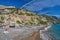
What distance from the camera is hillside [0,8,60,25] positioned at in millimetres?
11539

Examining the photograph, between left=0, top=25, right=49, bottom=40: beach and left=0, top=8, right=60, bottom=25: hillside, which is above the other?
left=0, top=8, right=60, bottom=25: hillside

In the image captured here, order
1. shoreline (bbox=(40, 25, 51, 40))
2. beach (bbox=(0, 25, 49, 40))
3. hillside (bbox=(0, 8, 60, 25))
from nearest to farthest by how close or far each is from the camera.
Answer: beach (bbox=(0, 25, 49, 40)) → hillside (bbox=(0, 8, 60, 25)) → shoreline (bbox=(40, 25, 51, 40))

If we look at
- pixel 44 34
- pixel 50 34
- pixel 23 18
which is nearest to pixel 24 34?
pixel 23 18

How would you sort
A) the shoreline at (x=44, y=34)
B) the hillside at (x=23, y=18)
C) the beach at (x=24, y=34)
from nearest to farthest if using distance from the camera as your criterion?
the beach at (x=24, y=34) → the hillside at (x=23, y=18) → the shoreline at (x=44, y=34)

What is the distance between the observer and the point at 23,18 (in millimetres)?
11648

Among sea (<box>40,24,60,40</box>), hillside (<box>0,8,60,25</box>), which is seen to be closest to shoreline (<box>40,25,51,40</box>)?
sea (<box>40,24,60,40</box>)

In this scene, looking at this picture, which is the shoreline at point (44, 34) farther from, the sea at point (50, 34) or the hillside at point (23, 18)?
the hillside at point (23, 18)

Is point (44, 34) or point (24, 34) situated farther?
point (44, 34)

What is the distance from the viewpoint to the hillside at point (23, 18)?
1154cm

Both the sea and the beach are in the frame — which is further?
the sea

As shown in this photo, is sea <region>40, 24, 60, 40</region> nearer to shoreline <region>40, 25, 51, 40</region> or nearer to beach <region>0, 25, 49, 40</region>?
shoreline <region>40, 25, 51, 40</region>

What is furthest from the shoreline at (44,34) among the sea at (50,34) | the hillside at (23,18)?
the hillside at (23,18)

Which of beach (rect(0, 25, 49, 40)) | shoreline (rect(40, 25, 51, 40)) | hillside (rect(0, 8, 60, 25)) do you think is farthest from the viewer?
shoreline (rect(40, 25, 51, 40))

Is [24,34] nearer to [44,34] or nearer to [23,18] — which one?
[23,18]
